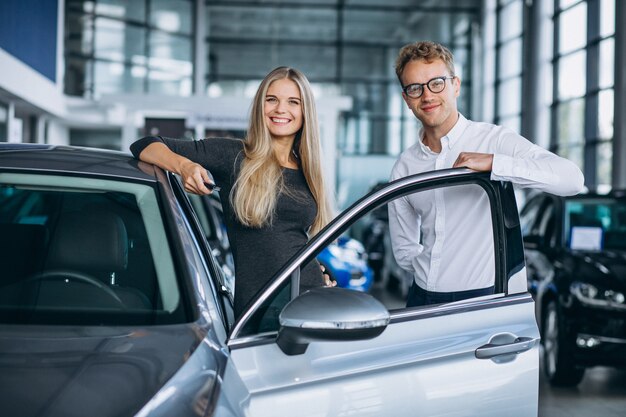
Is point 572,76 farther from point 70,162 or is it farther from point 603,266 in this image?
point 70,162

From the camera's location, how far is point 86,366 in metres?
1.99

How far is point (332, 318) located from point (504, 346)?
648 mm

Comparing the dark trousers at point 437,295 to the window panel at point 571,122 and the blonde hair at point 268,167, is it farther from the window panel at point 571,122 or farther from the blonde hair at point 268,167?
the window panel at point 571,122

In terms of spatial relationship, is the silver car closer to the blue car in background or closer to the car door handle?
the car door handle

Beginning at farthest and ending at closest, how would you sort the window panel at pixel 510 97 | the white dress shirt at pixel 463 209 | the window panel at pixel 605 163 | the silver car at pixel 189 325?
the window panel at pixel 510 97 → the window panel at pixel 605 163 → the white dress shirt at pixel 463 209 → the silver car at pixel 189 325

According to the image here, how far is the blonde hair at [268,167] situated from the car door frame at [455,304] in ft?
1.59

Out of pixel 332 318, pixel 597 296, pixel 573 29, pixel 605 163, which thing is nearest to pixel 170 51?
pixel 573 29

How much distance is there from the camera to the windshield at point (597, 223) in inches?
308

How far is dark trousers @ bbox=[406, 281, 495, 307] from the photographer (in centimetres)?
281

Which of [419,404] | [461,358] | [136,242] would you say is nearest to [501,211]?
[461,358]

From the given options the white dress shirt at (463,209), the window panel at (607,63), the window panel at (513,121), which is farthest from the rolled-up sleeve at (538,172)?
the window panel at (513,121)

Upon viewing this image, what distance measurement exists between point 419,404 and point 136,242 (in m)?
0.92

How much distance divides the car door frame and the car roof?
0.66 meters

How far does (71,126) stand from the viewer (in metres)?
24.8
